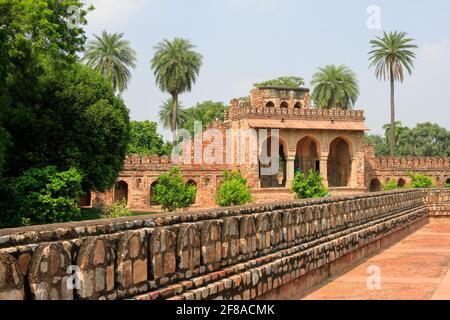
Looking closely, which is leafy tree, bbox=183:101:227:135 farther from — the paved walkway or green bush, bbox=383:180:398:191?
the paved walkway

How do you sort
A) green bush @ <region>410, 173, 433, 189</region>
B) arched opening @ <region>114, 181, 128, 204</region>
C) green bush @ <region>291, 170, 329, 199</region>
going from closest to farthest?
1. green bush @ <region>291, 170, 329, 199</region>
2. arched opening @ <region>114, 181, 128, 204</region>
3. green bush @ <region>410, 173, 433, 189</region>

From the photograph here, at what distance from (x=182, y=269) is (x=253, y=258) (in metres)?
1.68

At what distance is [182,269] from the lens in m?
5.51

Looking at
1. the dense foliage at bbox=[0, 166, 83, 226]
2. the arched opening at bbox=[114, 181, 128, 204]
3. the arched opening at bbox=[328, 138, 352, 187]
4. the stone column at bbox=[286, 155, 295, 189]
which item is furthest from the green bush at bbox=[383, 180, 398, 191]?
the dense foliage at bbox=[0, 166, 83, 226]

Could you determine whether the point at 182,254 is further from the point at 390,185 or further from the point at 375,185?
the point at 375,185

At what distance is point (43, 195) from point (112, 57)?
23.0 metres

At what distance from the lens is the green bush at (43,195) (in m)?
22.0

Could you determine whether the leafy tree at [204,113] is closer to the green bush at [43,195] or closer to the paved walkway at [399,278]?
the green bush at [43,195]

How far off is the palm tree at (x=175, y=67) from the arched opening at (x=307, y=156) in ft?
29.7

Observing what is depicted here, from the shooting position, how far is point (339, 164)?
44156 mm

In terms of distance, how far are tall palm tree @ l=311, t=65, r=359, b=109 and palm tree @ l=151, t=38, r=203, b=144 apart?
1185cm

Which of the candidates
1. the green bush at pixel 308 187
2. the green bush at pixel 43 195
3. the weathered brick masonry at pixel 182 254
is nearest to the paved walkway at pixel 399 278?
the weathered brick masonry at pixel 182 254

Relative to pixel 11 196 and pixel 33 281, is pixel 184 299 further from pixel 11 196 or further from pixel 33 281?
pixel 11 196

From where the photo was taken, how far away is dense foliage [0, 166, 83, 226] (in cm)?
2195
